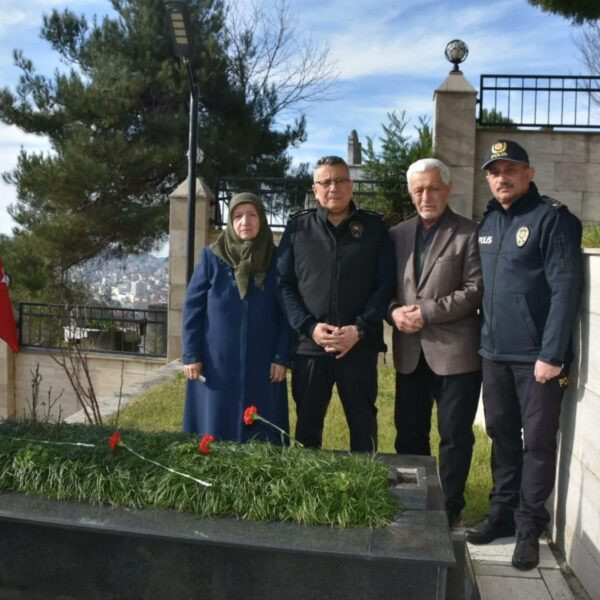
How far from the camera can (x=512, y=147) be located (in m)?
3.21

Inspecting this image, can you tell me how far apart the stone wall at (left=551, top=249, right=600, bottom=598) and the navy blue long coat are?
150 cm

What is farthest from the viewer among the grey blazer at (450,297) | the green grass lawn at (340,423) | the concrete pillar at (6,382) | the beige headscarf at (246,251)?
the concrete pillar at (6,382)

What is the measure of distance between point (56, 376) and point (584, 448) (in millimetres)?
11688

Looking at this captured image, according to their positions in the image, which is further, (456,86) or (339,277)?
(456,86)

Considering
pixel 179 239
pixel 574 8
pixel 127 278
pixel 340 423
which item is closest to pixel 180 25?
pixel 179 239

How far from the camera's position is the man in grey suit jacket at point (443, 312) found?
342cm

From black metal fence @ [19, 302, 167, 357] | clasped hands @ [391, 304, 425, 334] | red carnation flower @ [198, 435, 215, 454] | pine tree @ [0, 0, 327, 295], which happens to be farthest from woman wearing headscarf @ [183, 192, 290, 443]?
pine tree @ [0, 0, 327, 295]

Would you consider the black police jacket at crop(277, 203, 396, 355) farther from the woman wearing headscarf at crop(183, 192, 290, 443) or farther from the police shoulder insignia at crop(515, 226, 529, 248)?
the police shoulder insignia at crop(515, 226, 529, 248)

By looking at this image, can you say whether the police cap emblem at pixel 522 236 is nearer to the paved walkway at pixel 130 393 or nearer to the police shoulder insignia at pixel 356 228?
the police shoulder insignia at pixel 356 228

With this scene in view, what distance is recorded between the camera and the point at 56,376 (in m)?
13.1

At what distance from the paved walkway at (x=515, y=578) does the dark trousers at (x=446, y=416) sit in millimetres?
305

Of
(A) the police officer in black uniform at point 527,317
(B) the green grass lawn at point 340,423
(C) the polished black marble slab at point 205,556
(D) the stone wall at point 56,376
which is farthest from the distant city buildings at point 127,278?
(C) the polished black marble slab at point 205,556

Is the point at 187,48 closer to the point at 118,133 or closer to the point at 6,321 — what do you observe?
the point at 6,321

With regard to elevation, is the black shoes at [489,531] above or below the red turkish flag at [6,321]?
below
